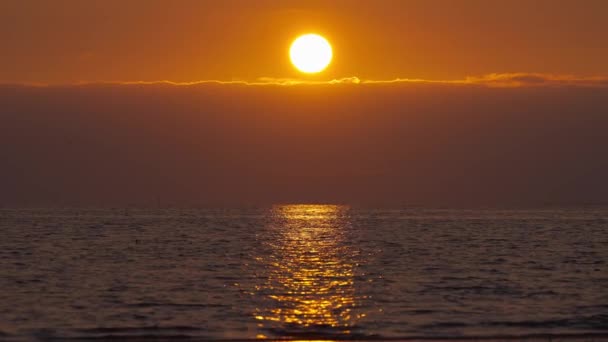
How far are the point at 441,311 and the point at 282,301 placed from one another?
830 centimetres

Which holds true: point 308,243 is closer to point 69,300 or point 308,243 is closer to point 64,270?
point 64,270

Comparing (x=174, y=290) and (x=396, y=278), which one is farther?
(x=396, y=278)

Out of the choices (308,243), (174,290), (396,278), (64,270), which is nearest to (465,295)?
(396,278)

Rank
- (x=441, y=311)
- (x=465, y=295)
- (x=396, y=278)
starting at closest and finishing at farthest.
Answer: (x=441, y=311)
(x=465, y=295)
(x=396, y=278)

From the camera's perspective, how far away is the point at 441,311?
41625 millimetres

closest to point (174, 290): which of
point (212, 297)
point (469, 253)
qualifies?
point (212, 297)

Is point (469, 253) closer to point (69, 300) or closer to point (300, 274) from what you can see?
point (300, 274)

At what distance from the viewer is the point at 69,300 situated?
1773 inches

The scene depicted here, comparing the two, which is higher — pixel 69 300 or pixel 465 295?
pixel 465 295

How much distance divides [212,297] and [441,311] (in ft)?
39.3

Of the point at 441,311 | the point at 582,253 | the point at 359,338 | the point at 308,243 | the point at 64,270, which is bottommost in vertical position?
the point at 359,338

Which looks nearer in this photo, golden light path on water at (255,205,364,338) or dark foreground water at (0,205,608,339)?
dark foreground water at (0,205,608,339)

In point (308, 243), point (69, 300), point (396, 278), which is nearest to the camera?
point (69, 300)

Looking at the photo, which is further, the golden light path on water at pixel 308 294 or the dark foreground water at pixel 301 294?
the golden light path on water at pixel 308 294
